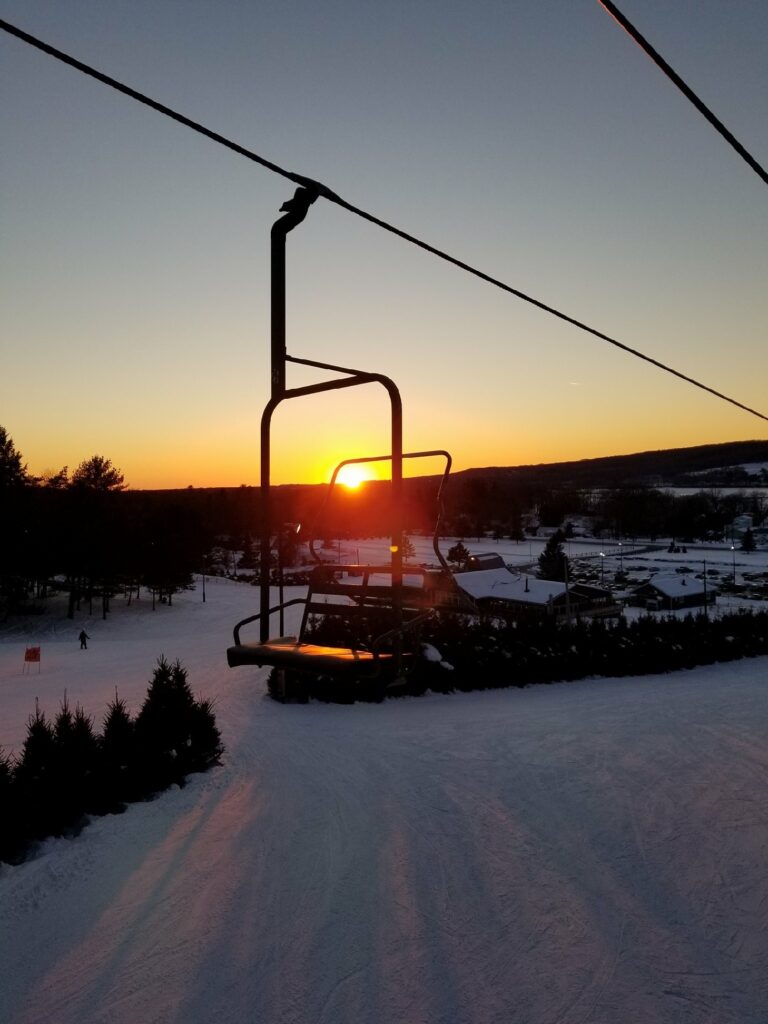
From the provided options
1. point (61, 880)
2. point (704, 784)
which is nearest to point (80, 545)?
point (61, 880)

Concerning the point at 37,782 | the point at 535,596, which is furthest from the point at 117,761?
the point at 535,596

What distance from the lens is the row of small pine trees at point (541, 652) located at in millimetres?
18969

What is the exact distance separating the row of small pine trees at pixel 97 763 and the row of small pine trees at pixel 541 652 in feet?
→ 16.1

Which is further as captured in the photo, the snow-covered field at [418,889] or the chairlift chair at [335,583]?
the snow-covered field at [418,889]

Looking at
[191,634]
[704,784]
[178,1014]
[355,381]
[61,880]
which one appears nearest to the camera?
[355,381]

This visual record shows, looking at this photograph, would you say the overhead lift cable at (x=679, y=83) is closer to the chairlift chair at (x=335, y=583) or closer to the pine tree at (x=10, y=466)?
the chairlift chair at (x=335, y=583)

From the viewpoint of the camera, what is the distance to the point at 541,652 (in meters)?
22.1

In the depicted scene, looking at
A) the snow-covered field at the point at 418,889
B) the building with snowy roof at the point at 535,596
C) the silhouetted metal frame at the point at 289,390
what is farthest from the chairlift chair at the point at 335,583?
the building with snowy roof at the point at 535,596

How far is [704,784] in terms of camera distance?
37.0ft

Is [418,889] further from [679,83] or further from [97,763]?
[679,83]

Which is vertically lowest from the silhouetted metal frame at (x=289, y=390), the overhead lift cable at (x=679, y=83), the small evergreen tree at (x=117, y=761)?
the small evergreen tree at (x=117, y=761)

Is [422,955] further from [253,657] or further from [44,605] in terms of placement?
[44,605]

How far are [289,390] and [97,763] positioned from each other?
9531 mm

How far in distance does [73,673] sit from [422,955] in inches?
972
